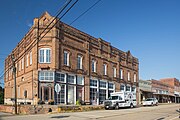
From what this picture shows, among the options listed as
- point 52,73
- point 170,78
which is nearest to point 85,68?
point 52,73

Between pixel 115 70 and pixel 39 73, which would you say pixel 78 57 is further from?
pixel 115 70

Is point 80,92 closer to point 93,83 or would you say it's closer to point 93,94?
point 93,94

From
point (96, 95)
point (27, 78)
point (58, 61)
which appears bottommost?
point (96, 95)

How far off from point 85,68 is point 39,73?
910 cm

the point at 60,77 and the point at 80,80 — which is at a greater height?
the point at 60,77

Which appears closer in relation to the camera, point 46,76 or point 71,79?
point 46,76

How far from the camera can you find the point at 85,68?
40.0 metres

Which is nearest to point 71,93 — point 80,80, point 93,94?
point 80,80

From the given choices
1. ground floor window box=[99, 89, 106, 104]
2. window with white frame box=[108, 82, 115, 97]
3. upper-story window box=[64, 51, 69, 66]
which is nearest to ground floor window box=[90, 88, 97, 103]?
ground floor window box=[99, 89, 106, 104]

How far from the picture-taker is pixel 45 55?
112 feet

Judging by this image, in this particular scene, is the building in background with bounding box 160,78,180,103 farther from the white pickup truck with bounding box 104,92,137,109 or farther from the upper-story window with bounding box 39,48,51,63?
the upper-story window with bounding box 39,48,51,63

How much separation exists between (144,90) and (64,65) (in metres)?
33.9

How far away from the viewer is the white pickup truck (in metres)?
33.5

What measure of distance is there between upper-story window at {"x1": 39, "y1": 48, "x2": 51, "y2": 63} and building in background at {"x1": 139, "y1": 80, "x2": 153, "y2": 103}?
114ft
